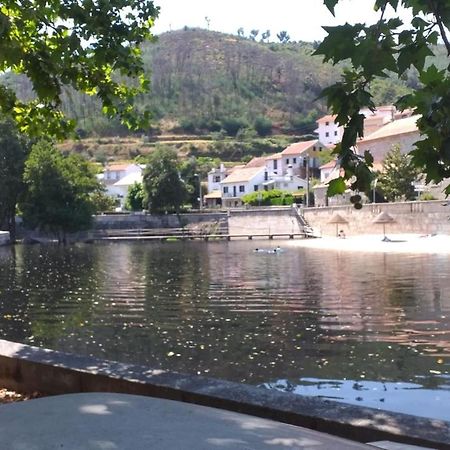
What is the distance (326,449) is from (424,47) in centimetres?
182

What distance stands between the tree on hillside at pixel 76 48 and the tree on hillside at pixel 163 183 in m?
72.6

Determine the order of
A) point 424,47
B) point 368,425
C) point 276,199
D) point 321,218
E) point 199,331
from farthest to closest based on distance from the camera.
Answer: point 276,199
point 321,218
point 199,331
point 368,425
point 424,47

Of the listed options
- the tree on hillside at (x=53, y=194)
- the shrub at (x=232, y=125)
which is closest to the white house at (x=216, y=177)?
the tree on hillside at (x=53, y=194)

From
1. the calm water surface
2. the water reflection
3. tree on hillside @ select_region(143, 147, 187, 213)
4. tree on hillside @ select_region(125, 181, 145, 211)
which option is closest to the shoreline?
the calm water surface

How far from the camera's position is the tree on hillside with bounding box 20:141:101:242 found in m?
74.9

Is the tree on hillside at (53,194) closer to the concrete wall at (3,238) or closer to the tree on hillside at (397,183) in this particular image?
the concrete wall at (3,238)

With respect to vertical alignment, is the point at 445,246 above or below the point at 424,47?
below

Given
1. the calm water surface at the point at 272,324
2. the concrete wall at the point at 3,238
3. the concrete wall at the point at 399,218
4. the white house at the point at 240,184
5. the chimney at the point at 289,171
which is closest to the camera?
the calm water surface at the point at 272,324

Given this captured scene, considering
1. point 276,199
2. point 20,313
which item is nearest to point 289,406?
point 20,313

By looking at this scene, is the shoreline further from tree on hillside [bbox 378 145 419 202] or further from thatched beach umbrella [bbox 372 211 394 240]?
tree on hillside [bbox 378 145 419 202]

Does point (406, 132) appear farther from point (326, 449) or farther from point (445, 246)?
point (326, 449)

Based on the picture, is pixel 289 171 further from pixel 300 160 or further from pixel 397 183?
pixel 397 183

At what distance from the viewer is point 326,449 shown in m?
1.71

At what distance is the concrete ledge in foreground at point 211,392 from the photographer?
4117mm
